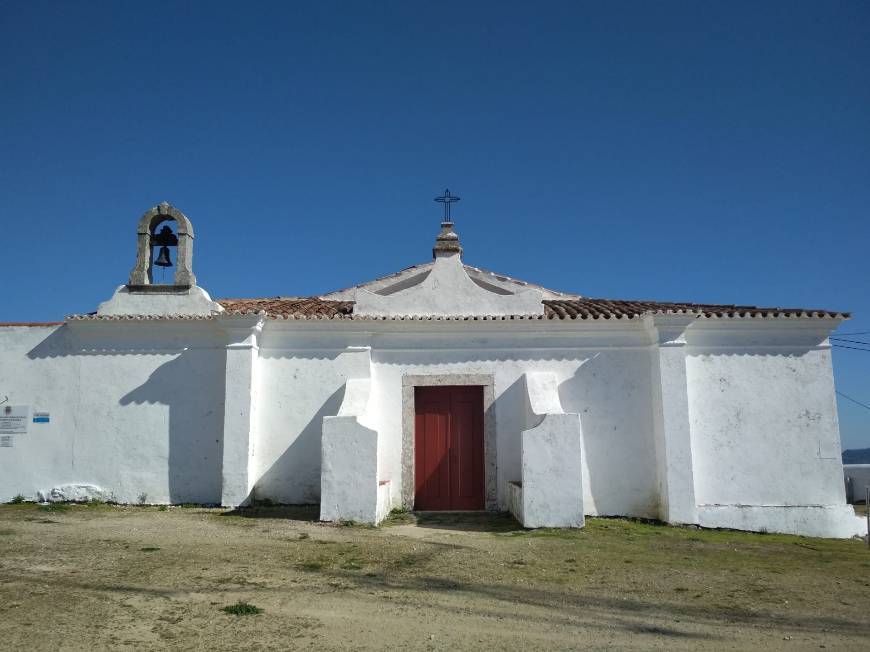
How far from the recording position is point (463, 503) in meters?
10.8

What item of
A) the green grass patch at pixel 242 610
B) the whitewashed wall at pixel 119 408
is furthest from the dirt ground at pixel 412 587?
the whitewashed wall at pixel 119 408

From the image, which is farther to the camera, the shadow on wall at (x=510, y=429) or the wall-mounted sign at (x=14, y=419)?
the wall-mounted sign at (x=14, y=419)

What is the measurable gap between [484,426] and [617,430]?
2198mm

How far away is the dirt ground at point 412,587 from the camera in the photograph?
181 inches

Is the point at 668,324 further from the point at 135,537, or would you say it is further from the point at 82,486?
the point at 82,486

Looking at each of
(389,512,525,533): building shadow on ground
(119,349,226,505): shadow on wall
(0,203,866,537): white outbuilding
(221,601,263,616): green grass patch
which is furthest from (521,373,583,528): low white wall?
(119,349,226,505): shadow on wall

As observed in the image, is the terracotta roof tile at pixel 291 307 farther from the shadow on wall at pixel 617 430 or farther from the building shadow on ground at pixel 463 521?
the shadow on wall at pixel 617 430

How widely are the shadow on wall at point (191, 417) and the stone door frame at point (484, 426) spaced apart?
309 centimetres

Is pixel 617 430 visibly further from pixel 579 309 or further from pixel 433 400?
pixel 433 400

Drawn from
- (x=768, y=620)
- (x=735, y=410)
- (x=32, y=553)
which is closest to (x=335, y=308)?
(x=32, y=553)

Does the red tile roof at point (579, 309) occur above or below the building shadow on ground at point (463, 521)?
above

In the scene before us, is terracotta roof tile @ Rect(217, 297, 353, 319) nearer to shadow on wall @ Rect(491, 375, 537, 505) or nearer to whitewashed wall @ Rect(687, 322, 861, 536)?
shadow on wall @ Rect(491, 375, 537, 505)

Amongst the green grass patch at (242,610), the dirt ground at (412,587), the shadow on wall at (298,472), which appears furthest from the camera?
the shadow on wall at (298,472)

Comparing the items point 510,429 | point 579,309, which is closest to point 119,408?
point 510,429
